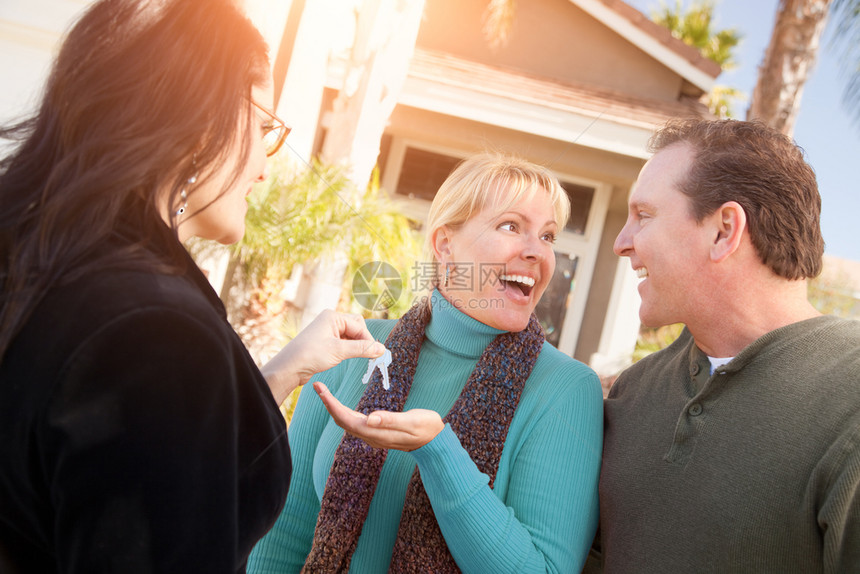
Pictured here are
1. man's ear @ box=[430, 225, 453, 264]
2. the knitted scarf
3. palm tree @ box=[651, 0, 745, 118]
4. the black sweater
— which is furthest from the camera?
palm tree @ box=[651, 0, 745, 118]

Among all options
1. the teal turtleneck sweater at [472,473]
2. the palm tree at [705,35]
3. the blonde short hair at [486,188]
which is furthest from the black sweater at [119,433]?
the palm tree at [705,35]

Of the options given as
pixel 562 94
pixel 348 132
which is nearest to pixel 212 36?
pixel 348 132

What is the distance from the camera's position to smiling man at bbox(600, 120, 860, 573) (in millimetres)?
A: 1368

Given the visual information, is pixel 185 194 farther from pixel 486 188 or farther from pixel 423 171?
pixel 423 171

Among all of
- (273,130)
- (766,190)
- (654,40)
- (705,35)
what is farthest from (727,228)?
(705,35)

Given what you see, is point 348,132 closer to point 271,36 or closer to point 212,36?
point 271,36

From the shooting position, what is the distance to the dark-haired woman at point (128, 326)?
85 cm

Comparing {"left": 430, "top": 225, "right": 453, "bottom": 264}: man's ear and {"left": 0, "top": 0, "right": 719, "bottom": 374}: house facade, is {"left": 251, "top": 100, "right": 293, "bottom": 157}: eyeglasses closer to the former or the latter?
{"left": 430, "top": 225, "right": 453, "bottom": 264}: man's ear

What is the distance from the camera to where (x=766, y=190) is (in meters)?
1.74

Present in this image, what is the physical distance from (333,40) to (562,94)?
253 cm

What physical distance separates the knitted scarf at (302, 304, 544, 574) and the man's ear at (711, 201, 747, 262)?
2.09 feet

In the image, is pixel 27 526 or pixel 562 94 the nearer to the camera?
pixel 27 526

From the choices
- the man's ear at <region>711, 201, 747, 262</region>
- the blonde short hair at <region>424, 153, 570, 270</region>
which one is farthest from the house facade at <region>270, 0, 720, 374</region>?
the man's ear at <region>711, 201, 747, 262</region>

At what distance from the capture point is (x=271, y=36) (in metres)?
5.90
